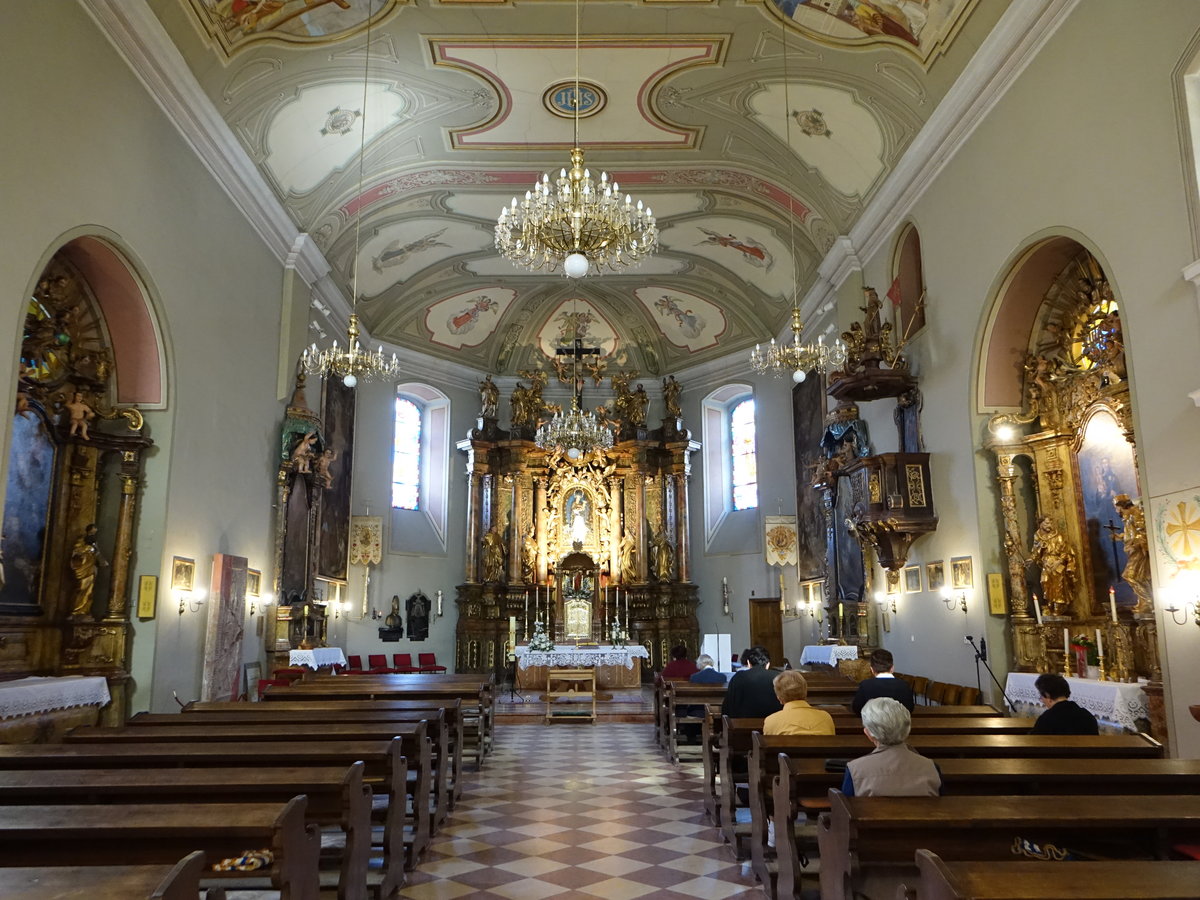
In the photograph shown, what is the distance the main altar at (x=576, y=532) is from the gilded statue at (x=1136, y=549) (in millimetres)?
13059

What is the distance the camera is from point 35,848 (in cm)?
371

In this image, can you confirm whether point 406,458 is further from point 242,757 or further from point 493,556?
point 242,757

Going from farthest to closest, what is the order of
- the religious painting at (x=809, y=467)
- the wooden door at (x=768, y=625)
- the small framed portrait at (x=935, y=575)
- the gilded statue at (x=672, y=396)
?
the gilded statue at (x=672, y=396) → the wooden door at (x=768, y=625) → the religious painting at (x=809, y=467) → the small framed portrait at (x=935, y=575)

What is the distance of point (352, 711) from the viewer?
7883 mm

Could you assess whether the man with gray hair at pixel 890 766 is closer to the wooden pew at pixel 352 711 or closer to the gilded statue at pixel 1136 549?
the wooden pew at pixel 352 711

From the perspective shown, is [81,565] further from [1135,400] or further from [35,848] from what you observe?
[1135,400]

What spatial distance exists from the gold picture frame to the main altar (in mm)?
10547

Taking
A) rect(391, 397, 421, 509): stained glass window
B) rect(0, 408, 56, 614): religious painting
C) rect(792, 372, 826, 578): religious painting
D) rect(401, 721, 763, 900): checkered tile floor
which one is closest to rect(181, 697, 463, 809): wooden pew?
rect(401, 721, 763, 900): checkered tile floor

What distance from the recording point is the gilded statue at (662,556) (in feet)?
69.3

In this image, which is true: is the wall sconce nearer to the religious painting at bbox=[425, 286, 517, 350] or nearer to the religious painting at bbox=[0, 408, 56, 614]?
the religious painting at bbox=[0, 408, 56, 614]

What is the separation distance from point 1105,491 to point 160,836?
A: 948cm

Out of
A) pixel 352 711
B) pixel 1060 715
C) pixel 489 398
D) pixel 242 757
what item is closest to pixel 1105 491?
pixel 1060 715

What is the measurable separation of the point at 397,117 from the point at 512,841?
10.5 metres

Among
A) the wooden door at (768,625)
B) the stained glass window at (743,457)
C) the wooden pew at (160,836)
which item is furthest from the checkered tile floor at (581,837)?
the stained glass window at (743,457)
